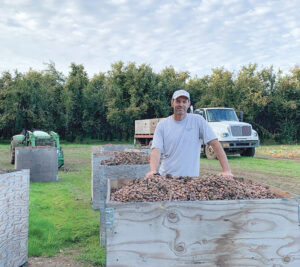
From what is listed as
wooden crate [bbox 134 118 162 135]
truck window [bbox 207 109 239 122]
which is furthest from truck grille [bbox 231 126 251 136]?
wooden crate [bbox 134 118 162 135]

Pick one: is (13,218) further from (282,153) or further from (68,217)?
(282,153)

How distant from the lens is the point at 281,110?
132 ft

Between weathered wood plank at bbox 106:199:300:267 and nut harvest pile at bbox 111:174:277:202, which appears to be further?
nut harvest pile at bbox 111:174:277:202

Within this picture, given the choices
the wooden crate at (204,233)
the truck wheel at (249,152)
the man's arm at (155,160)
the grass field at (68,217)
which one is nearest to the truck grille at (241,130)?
the truck wheel at (249,152)

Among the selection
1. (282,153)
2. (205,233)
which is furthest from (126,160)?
(282,153)

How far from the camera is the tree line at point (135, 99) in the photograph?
37438 mm

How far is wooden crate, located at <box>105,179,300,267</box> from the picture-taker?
2094 millimetres

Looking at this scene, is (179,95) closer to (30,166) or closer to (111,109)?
(30,166)

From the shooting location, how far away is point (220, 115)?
59.9 ft

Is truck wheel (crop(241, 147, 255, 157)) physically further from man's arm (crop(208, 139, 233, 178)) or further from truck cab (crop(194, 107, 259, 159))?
man's arm (crop(208, 139, 233, 178))

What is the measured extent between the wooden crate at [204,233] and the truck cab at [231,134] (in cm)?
1450

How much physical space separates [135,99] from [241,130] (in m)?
23.0

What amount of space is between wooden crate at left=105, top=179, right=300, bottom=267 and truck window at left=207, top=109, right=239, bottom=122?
16046 mm

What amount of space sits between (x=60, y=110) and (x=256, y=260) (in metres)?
37.2
